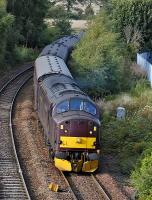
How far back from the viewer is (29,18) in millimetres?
53469

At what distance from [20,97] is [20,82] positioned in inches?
199

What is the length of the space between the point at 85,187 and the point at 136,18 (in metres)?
26.0

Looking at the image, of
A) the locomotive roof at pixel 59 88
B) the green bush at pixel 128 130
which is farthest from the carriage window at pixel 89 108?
the green bush at pixel 128 130

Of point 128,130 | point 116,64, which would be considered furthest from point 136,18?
point 128,130

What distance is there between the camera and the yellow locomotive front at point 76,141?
17234 millimetres

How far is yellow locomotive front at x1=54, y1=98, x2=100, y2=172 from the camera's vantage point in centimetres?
1723

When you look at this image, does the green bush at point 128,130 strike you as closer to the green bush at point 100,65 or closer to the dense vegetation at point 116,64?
the dense vegetation at point 116,64

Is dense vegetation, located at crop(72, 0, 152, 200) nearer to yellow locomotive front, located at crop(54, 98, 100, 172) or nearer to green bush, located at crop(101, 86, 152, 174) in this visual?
green bush, located at crop(101, 86, 152, 174)

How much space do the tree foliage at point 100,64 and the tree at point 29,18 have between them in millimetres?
19003

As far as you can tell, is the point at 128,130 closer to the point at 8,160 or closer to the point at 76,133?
the point at 76,133

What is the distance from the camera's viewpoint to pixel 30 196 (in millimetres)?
15133

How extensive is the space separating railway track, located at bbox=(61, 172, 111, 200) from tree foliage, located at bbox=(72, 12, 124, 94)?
479 inches

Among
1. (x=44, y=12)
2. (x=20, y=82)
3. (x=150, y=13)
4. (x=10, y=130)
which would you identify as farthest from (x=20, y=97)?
(x=44, y=12)

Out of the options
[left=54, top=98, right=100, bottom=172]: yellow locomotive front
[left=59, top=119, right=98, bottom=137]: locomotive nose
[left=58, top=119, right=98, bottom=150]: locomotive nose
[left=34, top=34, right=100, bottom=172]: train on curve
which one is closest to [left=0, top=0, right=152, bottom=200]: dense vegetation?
[left=54, top=98, right=100, bottom=172]: yellow locomotive front
